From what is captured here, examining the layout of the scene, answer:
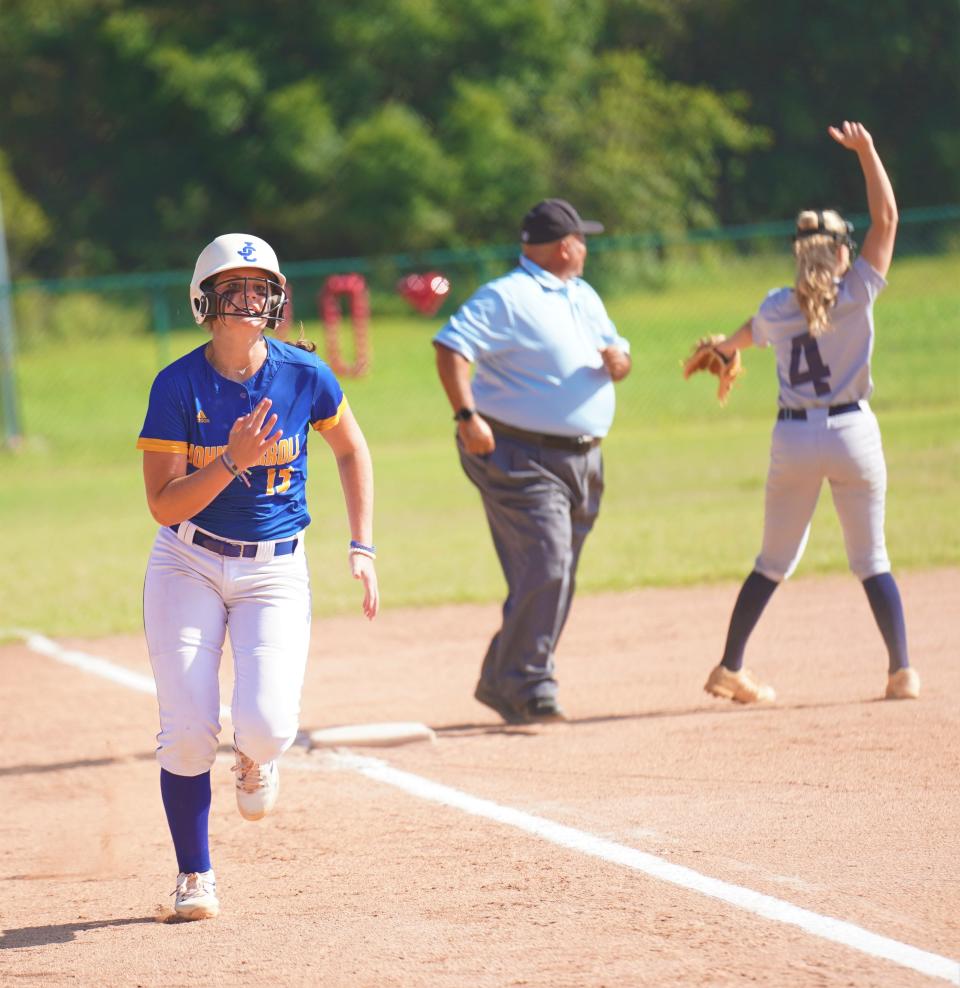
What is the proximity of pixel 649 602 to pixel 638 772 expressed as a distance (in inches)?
159

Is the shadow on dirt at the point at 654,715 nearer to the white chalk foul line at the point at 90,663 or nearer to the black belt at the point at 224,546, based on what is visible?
the white chalk foul line at the point at 90,663

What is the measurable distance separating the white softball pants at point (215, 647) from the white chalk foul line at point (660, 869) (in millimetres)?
1111

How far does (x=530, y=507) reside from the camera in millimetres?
7102

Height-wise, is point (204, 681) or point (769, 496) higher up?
point (769, 496)

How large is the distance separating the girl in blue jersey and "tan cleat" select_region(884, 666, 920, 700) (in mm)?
3171

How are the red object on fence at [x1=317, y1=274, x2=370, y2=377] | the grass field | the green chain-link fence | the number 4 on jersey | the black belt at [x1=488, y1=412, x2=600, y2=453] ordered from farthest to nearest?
1. the green chain-link fence
2. the red object on fence at [x1=317, y1=274, x2=370, y2=377]
3. the grass field
4. the black belt at [x1=488, y1=412, x2=600, y2=453]
5. the number 4 on jersey

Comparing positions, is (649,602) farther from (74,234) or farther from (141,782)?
(74,234)

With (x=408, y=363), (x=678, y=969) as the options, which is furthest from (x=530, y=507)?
(x=408, y=363)

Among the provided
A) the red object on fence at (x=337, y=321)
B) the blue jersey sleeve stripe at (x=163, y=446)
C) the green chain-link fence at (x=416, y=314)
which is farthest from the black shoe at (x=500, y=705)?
the green chain-link fence at (x=416, y=314)

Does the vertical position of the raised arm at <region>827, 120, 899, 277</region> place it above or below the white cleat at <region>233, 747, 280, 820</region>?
above

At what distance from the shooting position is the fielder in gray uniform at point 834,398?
6.66 metres

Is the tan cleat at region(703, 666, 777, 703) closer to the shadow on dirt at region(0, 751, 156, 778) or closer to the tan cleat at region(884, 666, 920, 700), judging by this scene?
the tan cleat at region(884, 666, 920, 700)

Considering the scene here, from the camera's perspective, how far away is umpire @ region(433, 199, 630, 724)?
709 centimetres

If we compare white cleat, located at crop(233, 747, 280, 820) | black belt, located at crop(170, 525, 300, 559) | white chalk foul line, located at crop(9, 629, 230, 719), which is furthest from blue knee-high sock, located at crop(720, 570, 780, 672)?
black belt, located at crop(170, 525, 300, 559)
